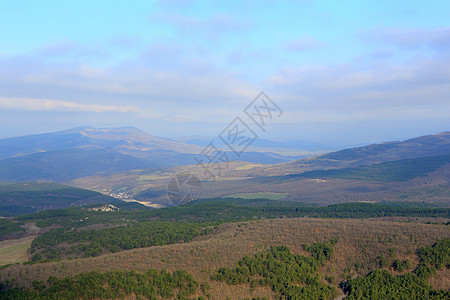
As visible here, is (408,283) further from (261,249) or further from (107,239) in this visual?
(107,239)

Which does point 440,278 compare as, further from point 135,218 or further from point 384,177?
point 384,177

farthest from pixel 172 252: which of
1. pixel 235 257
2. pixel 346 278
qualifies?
pixel 346 278

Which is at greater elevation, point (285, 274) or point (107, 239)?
point (107, 239)

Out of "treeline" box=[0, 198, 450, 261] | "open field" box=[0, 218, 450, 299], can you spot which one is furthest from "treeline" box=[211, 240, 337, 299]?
"treeline" box=[0, 198, 450, 261]

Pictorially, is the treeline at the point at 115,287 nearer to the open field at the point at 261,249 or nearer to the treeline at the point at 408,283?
the open field at the point at 261,249

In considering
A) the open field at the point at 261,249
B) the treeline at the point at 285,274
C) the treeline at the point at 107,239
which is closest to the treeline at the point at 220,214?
the treeline at the point at 107,239

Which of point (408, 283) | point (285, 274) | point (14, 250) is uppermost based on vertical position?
point (14, 250)

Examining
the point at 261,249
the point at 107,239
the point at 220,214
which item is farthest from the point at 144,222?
the point at 261,249

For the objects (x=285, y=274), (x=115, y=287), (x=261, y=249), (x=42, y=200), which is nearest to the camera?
(x=115, y=287)
